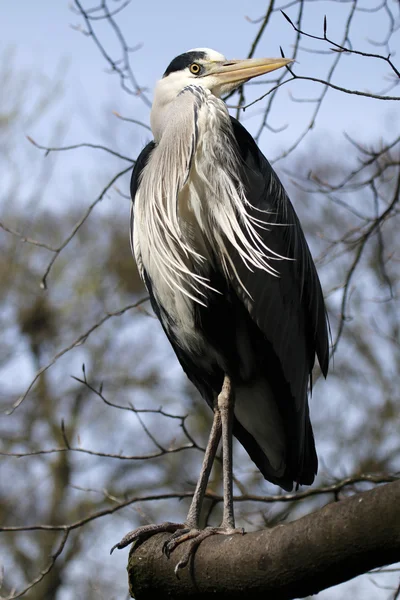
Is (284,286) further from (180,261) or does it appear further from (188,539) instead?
(188,539)

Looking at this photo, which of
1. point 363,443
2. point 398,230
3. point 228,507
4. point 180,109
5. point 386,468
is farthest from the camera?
point 398,230

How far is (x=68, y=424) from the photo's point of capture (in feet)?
39.9

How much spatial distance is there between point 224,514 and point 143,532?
1.12 feet

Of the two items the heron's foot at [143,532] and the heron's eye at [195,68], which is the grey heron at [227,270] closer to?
the heron's eye at [195,68]

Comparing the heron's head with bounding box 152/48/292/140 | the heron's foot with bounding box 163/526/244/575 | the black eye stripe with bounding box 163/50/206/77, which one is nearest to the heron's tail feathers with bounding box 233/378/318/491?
the heron's foot with bounding box 163/526/244/575

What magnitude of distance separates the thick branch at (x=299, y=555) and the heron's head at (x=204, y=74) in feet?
6.09

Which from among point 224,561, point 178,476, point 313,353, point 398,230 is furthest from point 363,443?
point 224,561

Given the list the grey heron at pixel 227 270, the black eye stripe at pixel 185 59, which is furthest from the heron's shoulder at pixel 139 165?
the black eye stripe at pixel 185 59

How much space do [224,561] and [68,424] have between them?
10.4 metres

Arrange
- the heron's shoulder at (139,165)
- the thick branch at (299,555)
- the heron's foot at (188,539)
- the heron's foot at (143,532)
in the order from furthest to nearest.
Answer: the heron's shoulder at (139,165) < the heron's foot at (143,532) < the heron's foot at (188,539) < the thick branch at (299,555)

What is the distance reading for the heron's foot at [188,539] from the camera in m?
2.24

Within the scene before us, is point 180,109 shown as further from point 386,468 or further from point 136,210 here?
point 386,468

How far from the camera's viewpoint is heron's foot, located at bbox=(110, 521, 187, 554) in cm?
254

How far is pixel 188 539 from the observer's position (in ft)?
7.85
